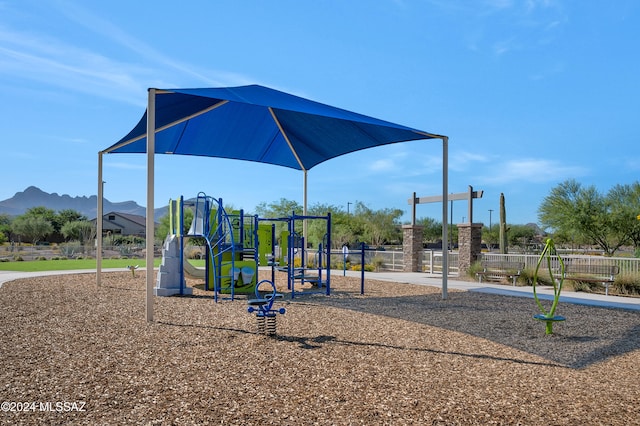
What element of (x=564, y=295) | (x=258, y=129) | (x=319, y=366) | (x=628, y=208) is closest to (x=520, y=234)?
(x=628, y=208)

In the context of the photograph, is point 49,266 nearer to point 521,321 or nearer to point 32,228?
point 521,321

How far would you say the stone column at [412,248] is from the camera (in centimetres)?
1867

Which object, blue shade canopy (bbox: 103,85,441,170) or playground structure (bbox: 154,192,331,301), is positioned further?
playground structure (bbox: 154,192,331,301)

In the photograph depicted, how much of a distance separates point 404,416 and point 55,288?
11036mm

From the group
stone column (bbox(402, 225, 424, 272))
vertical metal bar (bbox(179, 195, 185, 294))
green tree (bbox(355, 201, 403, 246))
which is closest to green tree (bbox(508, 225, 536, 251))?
green tree (bbox(355, 201, 403, 246))

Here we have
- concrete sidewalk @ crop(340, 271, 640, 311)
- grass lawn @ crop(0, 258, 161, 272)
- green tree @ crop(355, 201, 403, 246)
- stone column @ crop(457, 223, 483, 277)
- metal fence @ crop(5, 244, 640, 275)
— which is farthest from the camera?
green tree @ crop(355, 201, 403, 246)

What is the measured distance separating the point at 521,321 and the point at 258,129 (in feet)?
27.9

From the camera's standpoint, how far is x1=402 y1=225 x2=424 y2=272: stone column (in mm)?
18672

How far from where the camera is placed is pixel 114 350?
5.76 meters

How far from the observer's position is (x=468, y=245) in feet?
53.4

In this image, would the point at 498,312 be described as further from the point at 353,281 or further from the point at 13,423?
the point at 13,423

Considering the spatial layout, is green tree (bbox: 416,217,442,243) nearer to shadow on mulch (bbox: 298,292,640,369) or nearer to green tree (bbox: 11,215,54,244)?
green tree (bbox: 11,215,54,244)

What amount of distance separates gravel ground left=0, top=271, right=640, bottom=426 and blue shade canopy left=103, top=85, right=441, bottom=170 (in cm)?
389

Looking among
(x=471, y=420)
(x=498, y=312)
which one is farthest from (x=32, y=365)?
(x=498, y=312)
